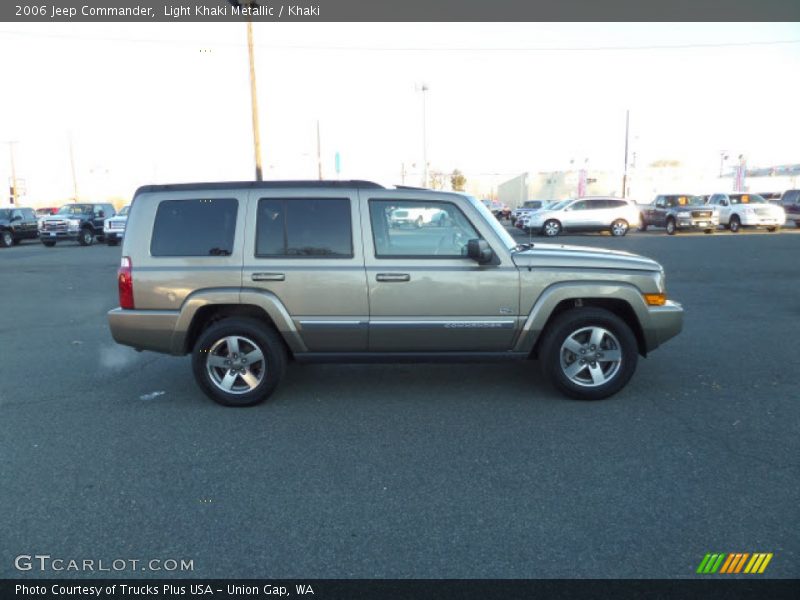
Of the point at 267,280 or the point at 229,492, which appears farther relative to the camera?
the point at 267,280

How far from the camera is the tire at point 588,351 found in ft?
17.3

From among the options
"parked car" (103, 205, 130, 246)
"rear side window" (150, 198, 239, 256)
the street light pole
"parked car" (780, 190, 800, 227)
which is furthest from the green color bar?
"parked car" (780, 190, 800, 227)

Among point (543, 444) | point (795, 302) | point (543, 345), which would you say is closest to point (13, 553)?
point (543, 444)

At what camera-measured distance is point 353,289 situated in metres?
5.21

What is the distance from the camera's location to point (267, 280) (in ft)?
17.1

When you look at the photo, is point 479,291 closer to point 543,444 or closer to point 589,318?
point 589,318

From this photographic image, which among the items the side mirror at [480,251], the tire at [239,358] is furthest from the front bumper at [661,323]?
the tire at [239,358]

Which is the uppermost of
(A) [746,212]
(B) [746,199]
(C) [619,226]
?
(B) [746,199]

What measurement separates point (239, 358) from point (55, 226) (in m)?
26.5

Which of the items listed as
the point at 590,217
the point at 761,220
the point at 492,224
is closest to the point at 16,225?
the point at 590,217

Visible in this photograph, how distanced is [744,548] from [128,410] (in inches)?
188
